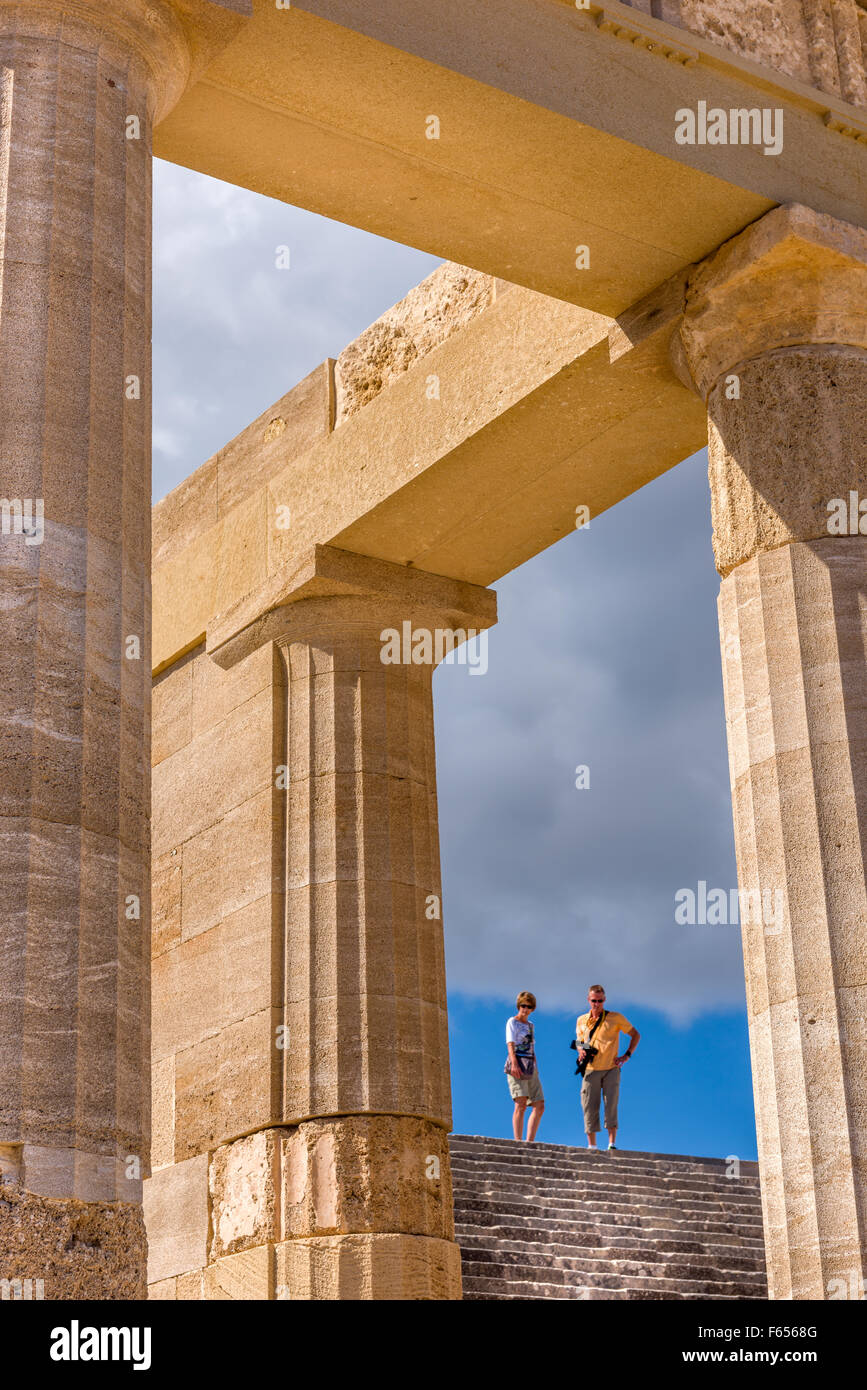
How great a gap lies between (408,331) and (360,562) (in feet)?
5.93

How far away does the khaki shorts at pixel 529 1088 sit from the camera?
18.5 metres

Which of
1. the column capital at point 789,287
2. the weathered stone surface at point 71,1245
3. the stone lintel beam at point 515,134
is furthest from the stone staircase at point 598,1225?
the weathered stone surface at point 71,1245

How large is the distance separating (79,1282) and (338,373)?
31.1 ft

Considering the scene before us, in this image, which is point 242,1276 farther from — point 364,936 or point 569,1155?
point 569,1155

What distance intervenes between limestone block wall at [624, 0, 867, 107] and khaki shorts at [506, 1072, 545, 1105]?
1083cm

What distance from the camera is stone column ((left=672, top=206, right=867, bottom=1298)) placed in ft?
29.0

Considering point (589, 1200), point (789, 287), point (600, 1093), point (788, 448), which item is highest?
point (789, 287)

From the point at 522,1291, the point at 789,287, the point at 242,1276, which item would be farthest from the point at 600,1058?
the point at 789,287

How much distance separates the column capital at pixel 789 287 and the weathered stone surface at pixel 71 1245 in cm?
620

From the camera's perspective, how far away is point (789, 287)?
10203mm

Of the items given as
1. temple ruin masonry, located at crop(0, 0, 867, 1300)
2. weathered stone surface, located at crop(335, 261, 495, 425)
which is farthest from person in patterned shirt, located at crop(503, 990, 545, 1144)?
weathered stone surface, located at crop(335, 261, 495, 425)

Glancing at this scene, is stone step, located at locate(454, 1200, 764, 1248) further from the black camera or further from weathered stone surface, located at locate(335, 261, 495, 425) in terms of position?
weathered stone surface, located at locate(335, 261, 495, 425)

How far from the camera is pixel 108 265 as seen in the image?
7.84 meters

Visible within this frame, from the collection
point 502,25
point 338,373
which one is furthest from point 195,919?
point 502,25
